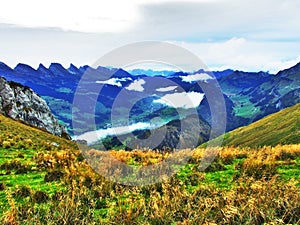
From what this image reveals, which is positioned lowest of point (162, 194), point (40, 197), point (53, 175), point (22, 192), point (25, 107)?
point (162, 194)

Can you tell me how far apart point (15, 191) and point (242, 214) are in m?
10.4

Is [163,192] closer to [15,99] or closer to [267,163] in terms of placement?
[267,163]

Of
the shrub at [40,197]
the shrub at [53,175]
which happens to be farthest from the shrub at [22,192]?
the shrub at [53,175]

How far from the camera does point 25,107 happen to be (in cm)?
10006

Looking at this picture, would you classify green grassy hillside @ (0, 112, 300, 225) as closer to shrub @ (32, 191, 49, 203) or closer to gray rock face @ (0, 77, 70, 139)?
shrub @ (32, 191, 49, 203)

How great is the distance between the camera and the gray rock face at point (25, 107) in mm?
92438

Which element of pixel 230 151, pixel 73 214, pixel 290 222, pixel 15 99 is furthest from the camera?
pixel 15 99

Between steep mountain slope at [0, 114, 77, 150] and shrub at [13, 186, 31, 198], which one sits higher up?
steep mountain slope at [0, 114, 77, 150]

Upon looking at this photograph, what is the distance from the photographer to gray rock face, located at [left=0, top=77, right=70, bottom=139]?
92.4 metres

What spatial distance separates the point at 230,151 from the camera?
23.7 m

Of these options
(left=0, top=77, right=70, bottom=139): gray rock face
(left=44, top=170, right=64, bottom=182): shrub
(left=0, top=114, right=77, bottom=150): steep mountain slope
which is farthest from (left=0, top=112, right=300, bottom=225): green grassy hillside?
(left=0, top=77, right=70, bottom=139): gray rock face

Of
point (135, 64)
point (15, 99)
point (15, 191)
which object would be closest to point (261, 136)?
point (15, 99)

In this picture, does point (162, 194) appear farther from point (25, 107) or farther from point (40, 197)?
point (25, 107)

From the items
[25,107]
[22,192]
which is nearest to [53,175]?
[22,192]
